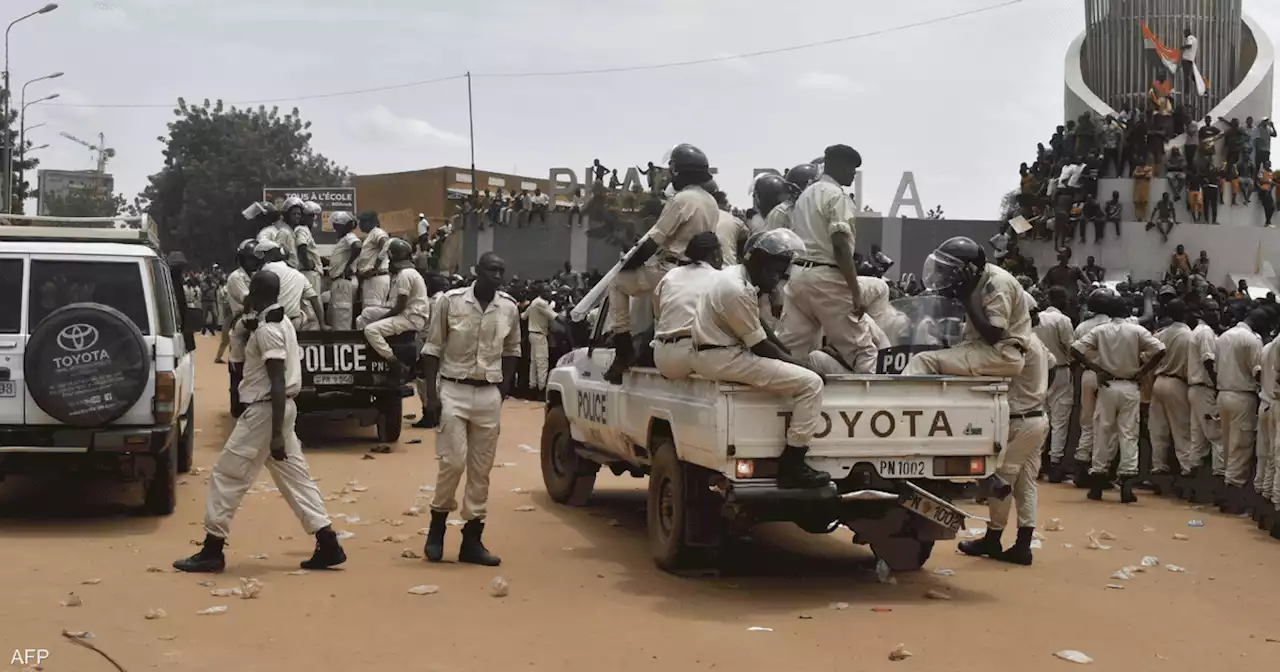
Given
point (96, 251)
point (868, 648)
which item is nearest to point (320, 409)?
point (96, 251)

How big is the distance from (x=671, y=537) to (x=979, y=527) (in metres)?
3.48

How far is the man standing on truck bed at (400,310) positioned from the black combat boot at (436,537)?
5854 millimetres

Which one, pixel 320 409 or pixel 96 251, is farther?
pixel 320 409

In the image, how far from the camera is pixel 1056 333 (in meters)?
13.4

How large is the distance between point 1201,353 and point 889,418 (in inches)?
244

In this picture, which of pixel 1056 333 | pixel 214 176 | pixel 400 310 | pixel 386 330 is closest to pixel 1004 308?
pixel 1056 333

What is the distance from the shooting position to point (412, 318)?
15016mm

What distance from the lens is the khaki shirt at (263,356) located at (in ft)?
27.1

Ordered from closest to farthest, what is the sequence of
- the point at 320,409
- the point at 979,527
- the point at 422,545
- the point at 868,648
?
the point at 868,648 → the point at 422,545 → the point at 979,527 → the point at 320,409

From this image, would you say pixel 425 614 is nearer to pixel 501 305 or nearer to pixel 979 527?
pixel 501 305

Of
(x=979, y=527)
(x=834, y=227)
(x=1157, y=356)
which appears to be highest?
(x=834, y=227)

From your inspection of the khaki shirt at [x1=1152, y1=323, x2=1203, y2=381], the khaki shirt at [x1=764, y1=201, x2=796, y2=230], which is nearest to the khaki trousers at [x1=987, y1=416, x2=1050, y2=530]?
the khaki shirt at [x1=764, y1=201, x2=796, y2=230]

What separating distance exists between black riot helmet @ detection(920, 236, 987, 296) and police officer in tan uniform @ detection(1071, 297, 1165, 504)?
4.56 metres

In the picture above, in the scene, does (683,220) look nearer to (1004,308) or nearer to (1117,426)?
(1004,308)
